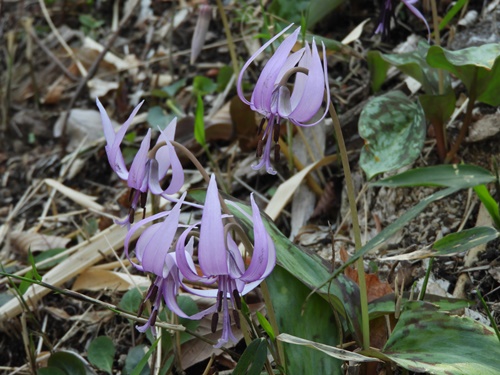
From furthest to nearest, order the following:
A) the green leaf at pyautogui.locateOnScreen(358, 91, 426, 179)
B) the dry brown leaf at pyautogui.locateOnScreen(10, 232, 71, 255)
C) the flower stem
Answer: the dry brown leaf at pyautogui.locateOnScreen(10, 232, 71, 255) → the green leaf at pyautogui.locateOnScreen(358, 91, 426, 179) → the flower stem

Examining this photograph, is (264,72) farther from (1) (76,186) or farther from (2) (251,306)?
(1) (76,186)

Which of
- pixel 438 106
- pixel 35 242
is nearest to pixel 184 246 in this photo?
pixel 438 106

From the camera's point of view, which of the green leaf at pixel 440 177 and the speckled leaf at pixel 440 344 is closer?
the speckled leaf at pixel 440 344

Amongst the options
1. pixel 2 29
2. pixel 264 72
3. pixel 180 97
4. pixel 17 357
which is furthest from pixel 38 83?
pixel 264 72

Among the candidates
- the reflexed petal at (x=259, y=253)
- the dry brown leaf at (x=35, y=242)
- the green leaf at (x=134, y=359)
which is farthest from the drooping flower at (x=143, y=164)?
the dry brown leaf at (x=35, y=242)

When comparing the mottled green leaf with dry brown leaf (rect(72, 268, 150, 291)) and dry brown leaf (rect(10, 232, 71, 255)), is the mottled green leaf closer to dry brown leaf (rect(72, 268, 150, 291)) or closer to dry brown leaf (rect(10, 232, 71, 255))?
dry brown leaf (rect(72, 268, 150, 291))

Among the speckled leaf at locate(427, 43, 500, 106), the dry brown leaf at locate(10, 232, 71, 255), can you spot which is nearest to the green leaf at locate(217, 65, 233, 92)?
the dry brown leaf at locate(10, 232, 71, 255)

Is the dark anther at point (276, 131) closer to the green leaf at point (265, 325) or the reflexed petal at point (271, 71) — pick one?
the reflexed petal at point (271, 71)
